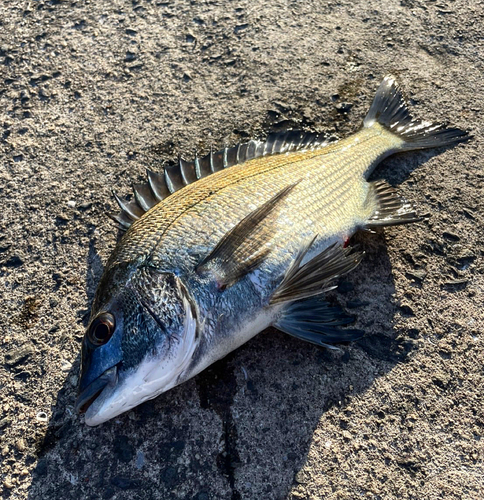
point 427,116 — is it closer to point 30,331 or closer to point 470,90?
point 470,90

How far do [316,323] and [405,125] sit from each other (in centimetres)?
178

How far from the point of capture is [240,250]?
2.46 meters

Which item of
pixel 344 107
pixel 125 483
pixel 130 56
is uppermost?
pixel 344 107

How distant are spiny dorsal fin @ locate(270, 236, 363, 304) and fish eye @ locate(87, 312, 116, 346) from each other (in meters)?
0.81

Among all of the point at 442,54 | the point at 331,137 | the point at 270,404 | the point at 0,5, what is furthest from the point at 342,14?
the point at 270,404

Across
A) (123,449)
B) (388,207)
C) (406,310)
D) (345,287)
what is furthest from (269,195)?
(123,449)

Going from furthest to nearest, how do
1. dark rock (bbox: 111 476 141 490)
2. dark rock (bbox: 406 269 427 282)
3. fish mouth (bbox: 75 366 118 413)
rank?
dark rock (bbox: 406 269 427 282), dark rock (bbox: 111 476 141 490), fish mouth (bbox: 75 366 118 413)

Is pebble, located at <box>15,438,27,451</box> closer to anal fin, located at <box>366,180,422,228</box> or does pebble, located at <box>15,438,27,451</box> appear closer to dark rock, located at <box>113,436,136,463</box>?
dark rock, located at <box>113,436,136,463</box>

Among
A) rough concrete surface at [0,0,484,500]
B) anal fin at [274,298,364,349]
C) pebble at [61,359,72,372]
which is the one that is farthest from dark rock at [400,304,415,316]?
pebble at [61,359,72,372]

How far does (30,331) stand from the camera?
8.94 feet

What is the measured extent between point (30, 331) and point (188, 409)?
1.04m

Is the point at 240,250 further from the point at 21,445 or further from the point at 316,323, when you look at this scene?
the point at 21,445

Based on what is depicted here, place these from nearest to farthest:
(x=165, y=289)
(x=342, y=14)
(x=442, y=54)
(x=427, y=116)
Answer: (x=165, y=289)
(x=427, y=116)
(x=442, y=54)
(x=342, y=14)

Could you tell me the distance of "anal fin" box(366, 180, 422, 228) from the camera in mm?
2953
